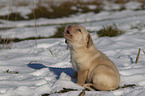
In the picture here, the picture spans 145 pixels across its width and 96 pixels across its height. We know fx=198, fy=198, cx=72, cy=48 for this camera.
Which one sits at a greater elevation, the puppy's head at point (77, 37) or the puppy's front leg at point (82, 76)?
the puppy's head at point (77, 37)

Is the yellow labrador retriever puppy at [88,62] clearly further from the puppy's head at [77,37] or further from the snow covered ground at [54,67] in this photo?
the snow covered ground at [54,67]

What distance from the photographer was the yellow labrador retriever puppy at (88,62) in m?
2.87

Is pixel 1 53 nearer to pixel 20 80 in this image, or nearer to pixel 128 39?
pixel 20 80

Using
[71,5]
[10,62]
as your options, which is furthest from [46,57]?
[71,5]

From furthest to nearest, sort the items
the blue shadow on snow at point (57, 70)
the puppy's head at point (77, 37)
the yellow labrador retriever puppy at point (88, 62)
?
the blue shadow on snow at point (57, 70) → the puppy's head at point (77, 37) → the yellow labrador retriever puppy at point (88, 62)

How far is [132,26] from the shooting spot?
7.55 m

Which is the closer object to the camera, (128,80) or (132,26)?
(128,80)

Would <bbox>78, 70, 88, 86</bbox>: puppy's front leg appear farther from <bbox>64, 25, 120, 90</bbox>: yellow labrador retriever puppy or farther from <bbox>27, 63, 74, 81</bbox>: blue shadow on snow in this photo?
<bbox>27, 63, 74, 81</bbox>: blue shadow on snow

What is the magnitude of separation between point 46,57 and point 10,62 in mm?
852

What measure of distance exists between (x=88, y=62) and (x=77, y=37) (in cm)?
42

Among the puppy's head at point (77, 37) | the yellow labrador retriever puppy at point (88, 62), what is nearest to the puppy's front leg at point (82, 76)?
the yellow labrador retriever puppy at point (88, 62)

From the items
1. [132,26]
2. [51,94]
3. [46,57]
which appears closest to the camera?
[51,94]

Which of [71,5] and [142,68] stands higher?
[71,5]

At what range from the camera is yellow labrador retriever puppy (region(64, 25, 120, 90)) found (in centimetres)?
287
